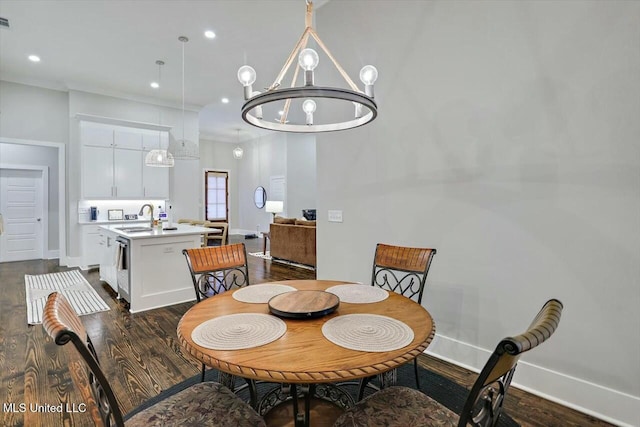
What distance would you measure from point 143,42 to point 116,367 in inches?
163

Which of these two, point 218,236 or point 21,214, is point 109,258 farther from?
point 21,214

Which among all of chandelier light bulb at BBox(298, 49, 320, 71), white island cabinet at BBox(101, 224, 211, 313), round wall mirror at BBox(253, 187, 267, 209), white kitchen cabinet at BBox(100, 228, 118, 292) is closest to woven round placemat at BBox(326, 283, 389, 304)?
chandelier light bulb at BBox(298, 49, 320, 71)

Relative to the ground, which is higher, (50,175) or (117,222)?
(50,175)

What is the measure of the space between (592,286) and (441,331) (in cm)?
111

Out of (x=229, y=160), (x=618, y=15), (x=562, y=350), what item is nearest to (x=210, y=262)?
(x=562, y=350)

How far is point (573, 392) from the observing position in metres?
2.03

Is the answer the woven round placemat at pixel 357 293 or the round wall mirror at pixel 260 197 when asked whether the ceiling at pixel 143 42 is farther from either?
the round wall mirror at pixel 260 197

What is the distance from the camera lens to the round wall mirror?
10784mm

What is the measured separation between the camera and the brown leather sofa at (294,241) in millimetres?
→ 5934

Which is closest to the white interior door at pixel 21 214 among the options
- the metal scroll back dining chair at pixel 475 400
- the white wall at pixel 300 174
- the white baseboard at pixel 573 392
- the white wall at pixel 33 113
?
the white wall at pixel 33 113

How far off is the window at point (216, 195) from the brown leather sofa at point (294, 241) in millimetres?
5357

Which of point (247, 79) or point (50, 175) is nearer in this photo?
point (247, 79)

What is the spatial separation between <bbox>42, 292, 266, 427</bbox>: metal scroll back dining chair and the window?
412 inches

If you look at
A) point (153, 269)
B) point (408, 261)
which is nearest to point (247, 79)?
point (408, 261)
